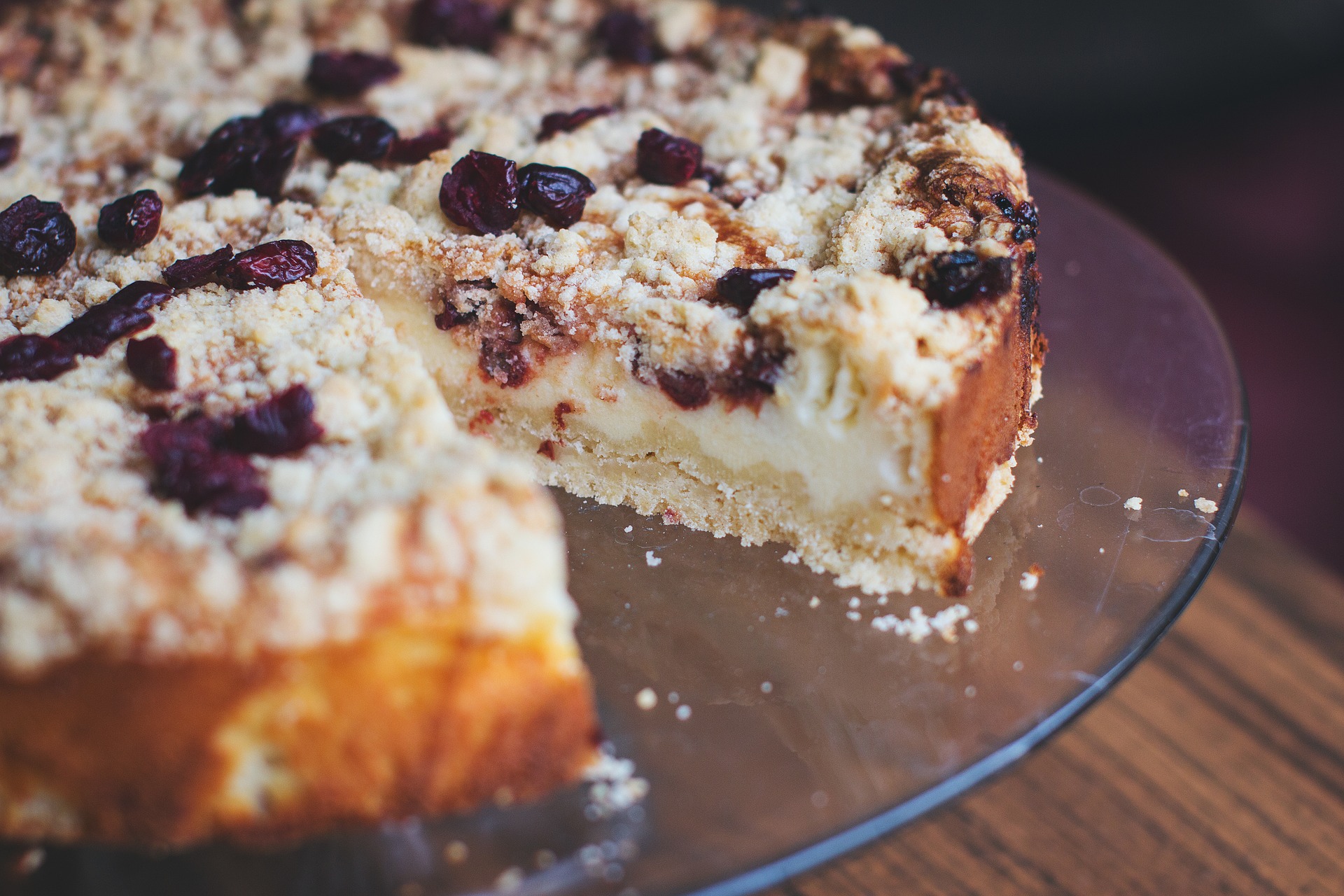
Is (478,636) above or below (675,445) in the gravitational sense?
above

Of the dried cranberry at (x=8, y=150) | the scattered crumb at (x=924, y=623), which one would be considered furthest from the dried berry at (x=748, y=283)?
the dried cranberry at (x=8, y=150)

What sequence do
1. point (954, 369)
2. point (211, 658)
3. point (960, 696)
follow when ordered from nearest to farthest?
1. point (211, 658)
2. point (960, 696)
3. point (954, 369)

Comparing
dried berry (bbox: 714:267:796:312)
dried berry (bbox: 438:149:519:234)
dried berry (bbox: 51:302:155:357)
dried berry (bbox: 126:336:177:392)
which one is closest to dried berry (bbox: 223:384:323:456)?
dried berry (bbox: 126:336:177:392)

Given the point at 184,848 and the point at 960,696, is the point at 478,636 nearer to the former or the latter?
the point at 184,848

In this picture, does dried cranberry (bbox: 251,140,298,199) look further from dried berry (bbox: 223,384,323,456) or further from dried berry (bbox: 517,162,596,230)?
dried berry (bbox: 223,384,323,456)

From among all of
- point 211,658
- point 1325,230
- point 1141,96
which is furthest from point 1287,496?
point 211,658
